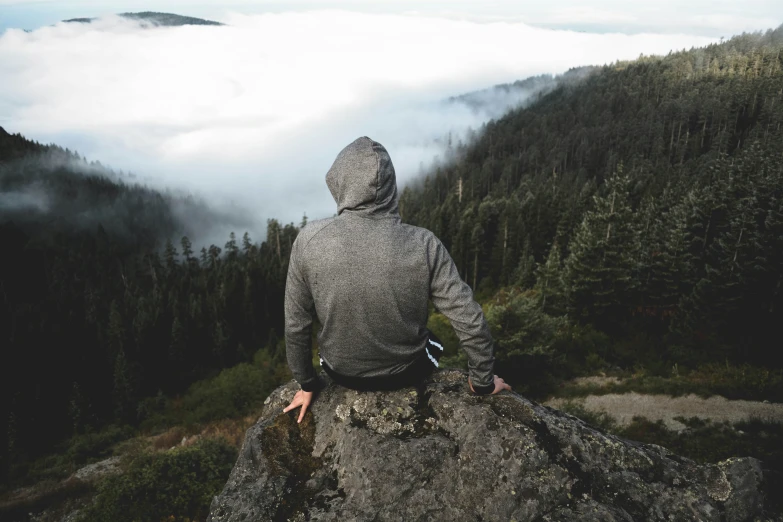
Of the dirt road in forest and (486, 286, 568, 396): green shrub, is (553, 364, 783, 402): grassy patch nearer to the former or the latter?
the dirt road in forest

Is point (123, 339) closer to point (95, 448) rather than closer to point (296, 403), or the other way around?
point (95, 448)

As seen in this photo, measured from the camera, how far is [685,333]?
2456cm

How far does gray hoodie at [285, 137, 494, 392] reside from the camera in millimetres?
3203

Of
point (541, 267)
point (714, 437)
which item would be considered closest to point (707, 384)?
point (714, 437)

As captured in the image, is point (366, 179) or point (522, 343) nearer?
point (366, 179)

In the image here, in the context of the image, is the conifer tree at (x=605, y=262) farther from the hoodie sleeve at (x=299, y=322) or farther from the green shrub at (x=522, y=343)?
the hoodie sleeve at (x=299, y=322)

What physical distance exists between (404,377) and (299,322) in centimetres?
104

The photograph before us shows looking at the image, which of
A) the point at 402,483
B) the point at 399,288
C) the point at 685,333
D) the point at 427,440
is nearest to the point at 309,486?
the point at 402,483

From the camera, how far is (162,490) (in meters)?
11.1

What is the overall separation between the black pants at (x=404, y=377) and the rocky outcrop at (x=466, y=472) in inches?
5.3

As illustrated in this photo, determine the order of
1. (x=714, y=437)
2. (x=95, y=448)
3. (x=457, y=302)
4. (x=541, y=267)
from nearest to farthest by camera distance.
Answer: (x=457, y=302)
(x=714, y=437)
(x=95, y=448)
(x=541, y=267)

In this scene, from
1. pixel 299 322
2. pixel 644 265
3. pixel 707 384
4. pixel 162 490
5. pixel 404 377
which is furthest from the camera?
pixel 644 265

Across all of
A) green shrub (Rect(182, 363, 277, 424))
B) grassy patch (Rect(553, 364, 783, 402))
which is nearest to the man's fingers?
grassy patch (Rect(553, 364, 783, 402))

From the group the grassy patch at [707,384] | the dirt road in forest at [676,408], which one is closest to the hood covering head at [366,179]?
the dirt road in forest at [676,408]
